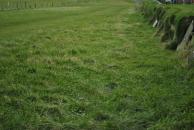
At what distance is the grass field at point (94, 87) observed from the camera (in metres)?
10.9

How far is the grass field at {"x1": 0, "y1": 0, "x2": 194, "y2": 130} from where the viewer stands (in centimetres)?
1094

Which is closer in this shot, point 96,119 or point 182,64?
A: point 96,119

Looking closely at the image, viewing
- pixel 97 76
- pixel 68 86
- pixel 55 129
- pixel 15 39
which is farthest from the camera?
pixel 15 39

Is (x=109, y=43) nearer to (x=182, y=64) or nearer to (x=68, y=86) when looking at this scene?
(x=182, y=64)

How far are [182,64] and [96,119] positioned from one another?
6.17 m

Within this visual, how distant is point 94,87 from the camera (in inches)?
550

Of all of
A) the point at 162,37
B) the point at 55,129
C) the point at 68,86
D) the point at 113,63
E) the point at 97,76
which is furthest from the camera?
the point at 162,37

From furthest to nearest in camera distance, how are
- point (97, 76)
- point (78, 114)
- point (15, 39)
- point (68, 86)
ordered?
1. point (15, 39)
2. point (97, 76)
3. point (68, 86)
4. point (78, 114)

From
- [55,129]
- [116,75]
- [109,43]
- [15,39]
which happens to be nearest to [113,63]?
[116,75]

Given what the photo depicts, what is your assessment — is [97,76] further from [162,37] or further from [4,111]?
[162,37]

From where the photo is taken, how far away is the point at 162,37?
2280 centimetres

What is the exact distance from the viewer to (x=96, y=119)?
441 inches

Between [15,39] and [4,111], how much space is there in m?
13.9

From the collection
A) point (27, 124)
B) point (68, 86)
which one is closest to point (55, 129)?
point (27, 124)
